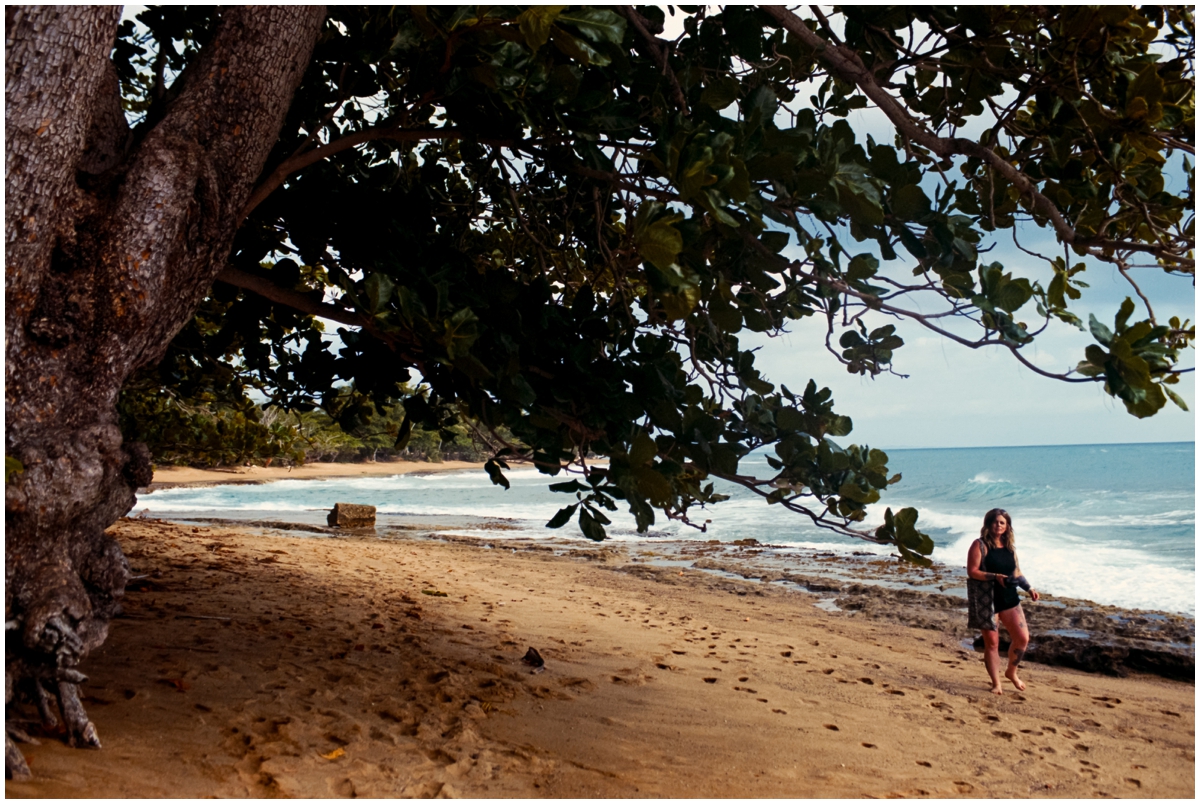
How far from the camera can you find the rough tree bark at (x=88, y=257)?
Answer: 238 cm

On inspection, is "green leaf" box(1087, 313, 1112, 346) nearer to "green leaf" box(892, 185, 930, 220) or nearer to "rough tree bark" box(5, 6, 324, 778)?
"green leaf" box(892, 185, 930, 220)

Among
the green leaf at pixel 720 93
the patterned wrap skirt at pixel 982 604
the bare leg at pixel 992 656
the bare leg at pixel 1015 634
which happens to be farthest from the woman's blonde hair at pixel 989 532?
the green leaf at pixel 720 93

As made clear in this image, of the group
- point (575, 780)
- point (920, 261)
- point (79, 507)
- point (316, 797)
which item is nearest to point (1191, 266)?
point (920, 261)

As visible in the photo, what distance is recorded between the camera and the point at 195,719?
306cm

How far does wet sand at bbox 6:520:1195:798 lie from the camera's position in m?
2.90

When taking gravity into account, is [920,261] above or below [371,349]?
above

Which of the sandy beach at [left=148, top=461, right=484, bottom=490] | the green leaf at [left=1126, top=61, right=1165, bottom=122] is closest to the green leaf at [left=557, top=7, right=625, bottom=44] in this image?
the green leaf at [left=1126, top=61, right=1165, bottom=122]

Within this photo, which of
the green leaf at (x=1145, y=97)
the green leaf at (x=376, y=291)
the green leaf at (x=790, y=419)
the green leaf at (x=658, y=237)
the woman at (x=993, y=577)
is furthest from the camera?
the woman at (x=993, y=577)

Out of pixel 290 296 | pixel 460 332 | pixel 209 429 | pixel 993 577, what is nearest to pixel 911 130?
pixel 460 332

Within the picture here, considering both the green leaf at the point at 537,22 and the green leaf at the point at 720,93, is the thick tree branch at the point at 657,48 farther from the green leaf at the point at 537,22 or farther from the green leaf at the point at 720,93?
the green leaf at the point at 537,22

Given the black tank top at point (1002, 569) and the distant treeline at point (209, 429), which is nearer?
the black tank top at point (1002, 569)

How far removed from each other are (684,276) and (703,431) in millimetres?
1236

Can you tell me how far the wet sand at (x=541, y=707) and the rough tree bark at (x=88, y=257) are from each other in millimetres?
468

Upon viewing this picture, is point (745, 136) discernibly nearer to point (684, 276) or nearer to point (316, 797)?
point (684, 276)
